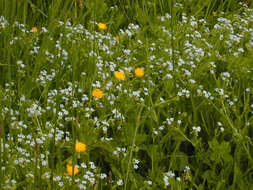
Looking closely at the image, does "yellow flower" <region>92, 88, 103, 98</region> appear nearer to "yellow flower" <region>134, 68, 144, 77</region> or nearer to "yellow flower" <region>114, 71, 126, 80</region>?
"yellow flower" <region>114, 71, 126, 80</region>

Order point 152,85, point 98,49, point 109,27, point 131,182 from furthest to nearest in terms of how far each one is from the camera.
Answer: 1. point 109,27
2. point 98,49
3. point 152,85
4. point 131,182

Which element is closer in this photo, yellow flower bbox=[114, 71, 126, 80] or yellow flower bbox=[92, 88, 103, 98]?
yellow flower bbox=[92, 88, 103, 98]

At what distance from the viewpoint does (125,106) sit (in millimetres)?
2207

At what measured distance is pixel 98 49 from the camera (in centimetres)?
275

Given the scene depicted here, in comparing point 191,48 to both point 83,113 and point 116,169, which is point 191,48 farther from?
point 116,169

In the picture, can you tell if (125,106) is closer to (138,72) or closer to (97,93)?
(97,93)

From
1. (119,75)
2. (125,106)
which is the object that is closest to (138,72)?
(119,75)

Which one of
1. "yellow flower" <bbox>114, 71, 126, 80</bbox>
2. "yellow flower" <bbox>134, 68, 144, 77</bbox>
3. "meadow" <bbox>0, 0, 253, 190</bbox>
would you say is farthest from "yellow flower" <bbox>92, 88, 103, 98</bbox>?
"yellow flower" <bbox>134, 68, 144, 77</bbox>

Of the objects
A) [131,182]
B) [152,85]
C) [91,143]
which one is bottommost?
[131,182]

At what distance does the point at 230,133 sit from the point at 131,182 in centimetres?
71

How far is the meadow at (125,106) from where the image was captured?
5.94ft

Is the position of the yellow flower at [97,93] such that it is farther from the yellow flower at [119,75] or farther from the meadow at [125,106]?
the yellow flower at [119,75]

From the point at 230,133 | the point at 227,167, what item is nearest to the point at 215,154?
the point at 227,167

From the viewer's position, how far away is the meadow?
1.81 m
